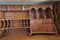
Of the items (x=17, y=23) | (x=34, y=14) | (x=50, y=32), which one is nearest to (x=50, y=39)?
(x=50, y=32)

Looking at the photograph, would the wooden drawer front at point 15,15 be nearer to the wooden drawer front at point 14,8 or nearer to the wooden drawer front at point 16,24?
the wooden drawer front at point 16,24

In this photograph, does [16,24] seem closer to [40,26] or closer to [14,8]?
[14,8]

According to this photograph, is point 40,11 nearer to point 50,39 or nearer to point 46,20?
point 46,20

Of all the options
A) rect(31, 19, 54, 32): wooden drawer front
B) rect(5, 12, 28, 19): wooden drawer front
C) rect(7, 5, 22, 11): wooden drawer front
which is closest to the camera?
rect(31, 19, 54, 32): wooden drawer front

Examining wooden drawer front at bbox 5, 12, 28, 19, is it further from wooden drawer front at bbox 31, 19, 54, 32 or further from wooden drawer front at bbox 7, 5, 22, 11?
wooden drawer front at bbox 31, 19, 54, 32

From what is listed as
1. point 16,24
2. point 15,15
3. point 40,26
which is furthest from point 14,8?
point 40,26

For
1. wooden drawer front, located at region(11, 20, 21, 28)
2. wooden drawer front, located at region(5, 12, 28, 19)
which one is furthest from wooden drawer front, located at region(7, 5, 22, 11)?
wooden drawer front, located at region(11, 20, 21, 28)

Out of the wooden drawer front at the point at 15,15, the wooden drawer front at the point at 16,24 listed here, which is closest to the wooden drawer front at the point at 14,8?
the wooden drawer front at the point at 15,15

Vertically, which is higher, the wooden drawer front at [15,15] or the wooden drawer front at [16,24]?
the wooden drawer front at [15,15]

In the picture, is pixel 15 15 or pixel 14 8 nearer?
pixel 14 8

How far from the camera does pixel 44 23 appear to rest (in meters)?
2.56

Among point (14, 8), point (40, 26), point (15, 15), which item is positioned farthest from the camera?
point (15, 15)

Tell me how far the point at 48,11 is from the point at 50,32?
0.68 m

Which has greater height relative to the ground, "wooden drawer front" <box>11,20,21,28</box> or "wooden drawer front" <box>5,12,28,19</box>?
"wooden drawer front" <box>5,12,28,19</box>
